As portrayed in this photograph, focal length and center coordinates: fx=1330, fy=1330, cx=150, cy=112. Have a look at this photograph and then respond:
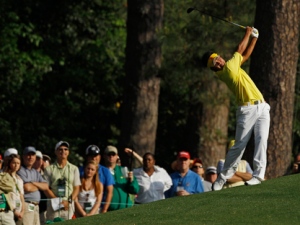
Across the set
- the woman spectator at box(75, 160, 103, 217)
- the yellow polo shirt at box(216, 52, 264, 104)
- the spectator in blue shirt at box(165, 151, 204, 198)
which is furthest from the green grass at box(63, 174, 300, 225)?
the woman spectator at box(75, 160, 103, 217)

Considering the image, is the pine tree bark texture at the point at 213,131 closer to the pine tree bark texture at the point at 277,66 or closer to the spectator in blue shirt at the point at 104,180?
the pine tree bark texture at the point at 277,66

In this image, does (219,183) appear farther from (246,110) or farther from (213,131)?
(213,131)

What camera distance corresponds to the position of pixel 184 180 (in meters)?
21.8

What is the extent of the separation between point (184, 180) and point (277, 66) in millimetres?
3050

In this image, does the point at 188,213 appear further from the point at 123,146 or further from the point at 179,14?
the point at 179,14

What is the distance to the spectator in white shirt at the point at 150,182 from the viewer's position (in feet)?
72.7

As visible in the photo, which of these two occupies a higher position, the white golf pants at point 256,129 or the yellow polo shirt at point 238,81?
the yellow polo shirt at point 238,81

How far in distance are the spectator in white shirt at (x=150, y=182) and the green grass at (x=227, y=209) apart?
3104mm

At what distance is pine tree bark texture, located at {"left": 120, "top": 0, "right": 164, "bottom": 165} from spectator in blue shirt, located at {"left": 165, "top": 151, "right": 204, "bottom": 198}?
661cm

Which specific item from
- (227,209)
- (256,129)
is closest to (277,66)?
(256,129)

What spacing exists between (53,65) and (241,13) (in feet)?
30.9

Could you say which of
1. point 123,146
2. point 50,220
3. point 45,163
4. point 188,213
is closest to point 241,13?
point 123,146

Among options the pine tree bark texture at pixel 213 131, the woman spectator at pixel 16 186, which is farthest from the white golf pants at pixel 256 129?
the pine tree bark texture at pixel 213 131

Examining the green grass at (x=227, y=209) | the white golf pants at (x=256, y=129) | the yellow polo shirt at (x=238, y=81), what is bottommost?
the green grass at (x=227, y=209)
